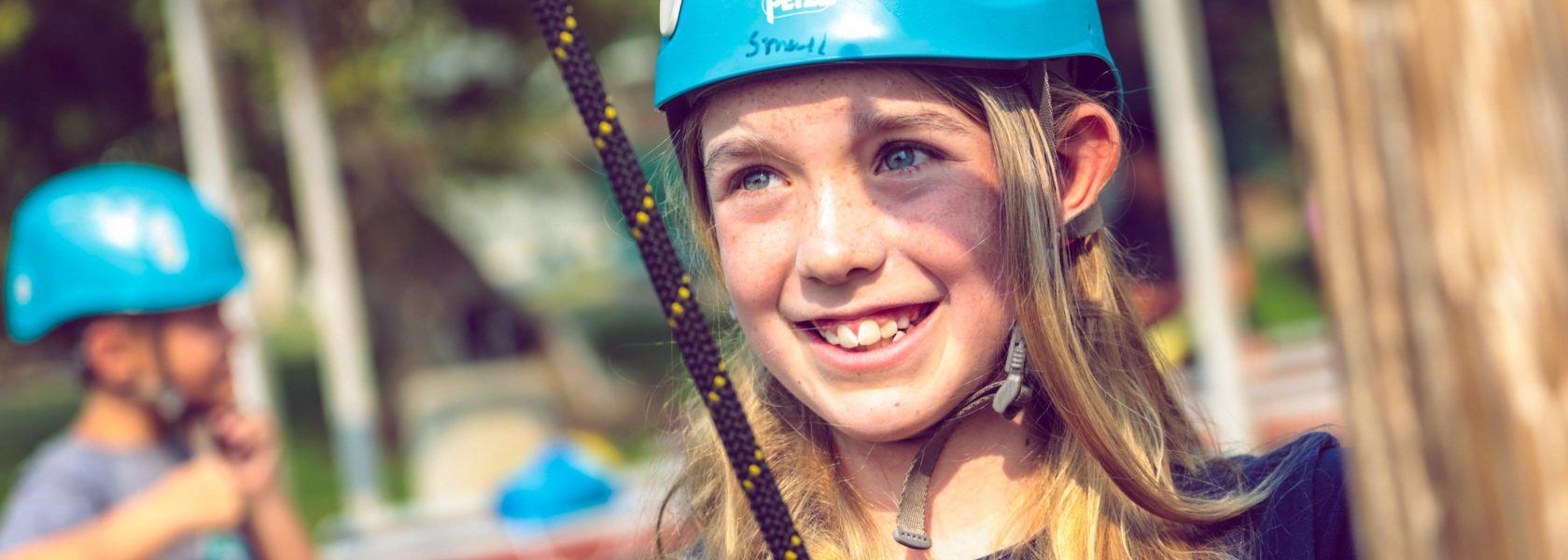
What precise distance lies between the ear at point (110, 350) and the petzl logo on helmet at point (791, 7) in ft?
9.26

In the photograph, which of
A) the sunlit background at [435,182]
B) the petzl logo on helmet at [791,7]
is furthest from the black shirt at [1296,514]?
the sunlit background at [435,182]

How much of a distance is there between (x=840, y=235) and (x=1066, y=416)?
322 millimetres

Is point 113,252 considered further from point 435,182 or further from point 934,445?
point 435,182

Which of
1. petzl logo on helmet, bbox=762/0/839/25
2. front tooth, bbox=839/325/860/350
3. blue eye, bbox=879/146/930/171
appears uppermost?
→ petzl logo on helmet, bbox=762/0/839/25

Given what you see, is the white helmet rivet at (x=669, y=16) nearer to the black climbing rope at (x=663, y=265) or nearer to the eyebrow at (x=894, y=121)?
the eyebrow at (x=894, y=121)

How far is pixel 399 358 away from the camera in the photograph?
45.3 feet

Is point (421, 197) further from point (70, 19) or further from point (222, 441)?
point (222, 441)

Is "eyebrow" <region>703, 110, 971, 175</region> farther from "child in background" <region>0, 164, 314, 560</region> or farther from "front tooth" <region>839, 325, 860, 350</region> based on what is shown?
"child in background" <region>0, 164, 314, 560</region>

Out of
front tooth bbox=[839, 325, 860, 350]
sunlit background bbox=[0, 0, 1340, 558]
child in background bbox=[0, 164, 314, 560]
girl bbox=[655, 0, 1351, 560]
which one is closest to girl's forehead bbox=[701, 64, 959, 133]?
girl bbox=[655, 0, 1351, 560]

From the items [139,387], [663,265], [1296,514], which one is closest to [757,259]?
[663,265]

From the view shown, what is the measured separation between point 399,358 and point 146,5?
400cm

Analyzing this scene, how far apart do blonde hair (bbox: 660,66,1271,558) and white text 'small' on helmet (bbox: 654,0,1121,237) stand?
0.13 ft

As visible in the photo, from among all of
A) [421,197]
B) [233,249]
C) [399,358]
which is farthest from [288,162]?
[233,249]

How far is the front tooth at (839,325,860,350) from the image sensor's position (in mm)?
1633
